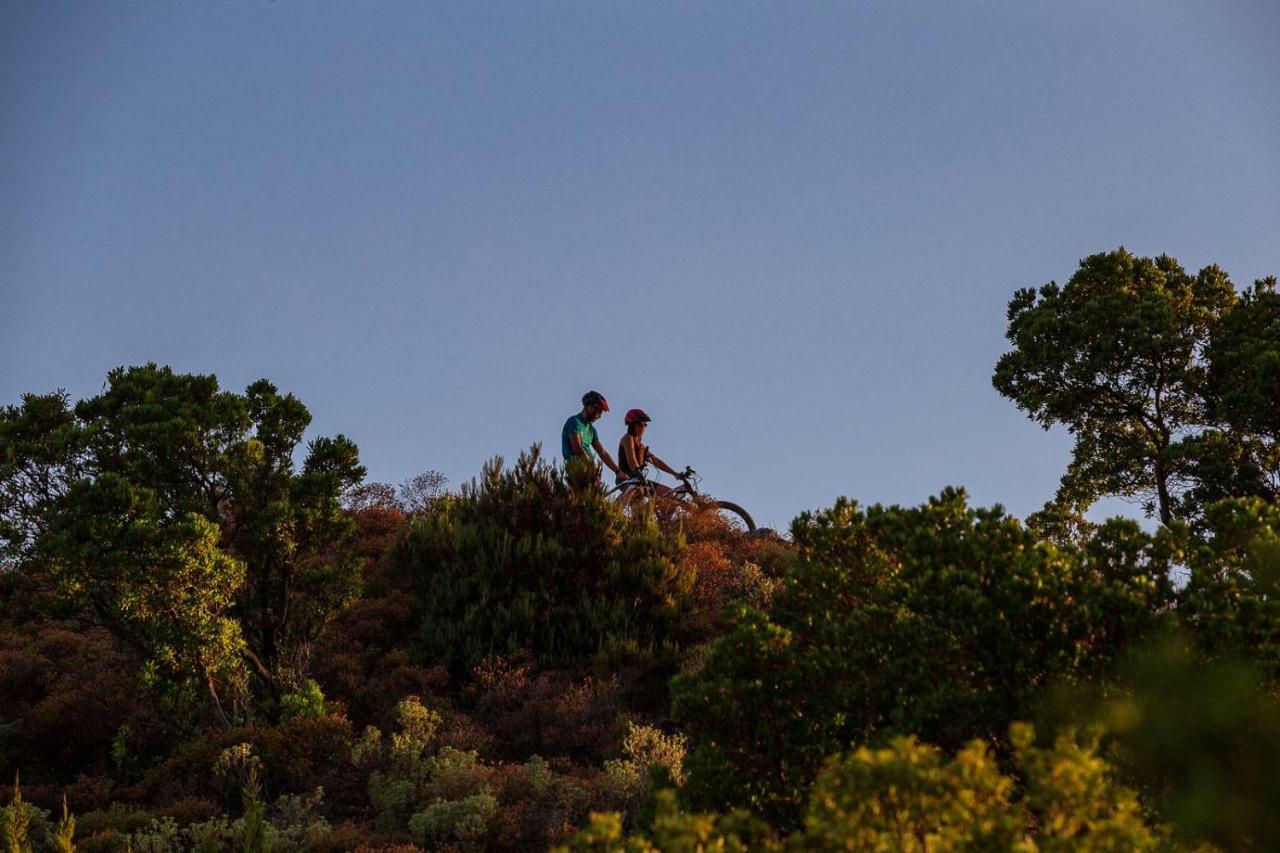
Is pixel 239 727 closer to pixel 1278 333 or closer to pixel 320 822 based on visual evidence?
pixel 320 822

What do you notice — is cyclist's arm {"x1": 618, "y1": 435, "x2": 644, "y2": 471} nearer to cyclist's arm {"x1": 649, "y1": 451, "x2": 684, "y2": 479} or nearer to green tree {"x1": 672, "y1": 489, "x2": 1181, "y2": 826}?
cyclist's arm {"x1": 649, "y1": 451, "x2": 684, "y2": 479}

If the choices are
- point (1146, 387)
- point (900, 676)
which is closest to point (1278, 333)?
point (1146, 387)

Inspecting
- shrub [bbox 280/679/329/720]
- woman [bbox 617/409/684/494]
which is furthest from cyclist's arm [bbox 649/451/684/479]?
shrub [bbox 280/679/329/720]

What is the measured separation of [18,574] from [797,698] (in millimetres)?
10368

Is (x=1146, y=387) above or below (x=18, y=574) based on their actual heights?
above

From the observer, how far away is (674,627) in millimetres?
14453

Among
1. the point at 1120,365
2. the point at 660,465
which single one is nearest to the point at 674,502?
the point at 660,465

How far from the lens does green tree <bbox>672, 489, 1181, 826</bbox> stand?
602 centimetres

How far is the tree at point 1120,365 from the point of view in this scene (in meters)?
18.3

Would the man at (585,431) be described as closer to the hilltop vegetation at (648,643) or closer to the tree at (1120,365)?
the hilltop vegetation at (648,643)

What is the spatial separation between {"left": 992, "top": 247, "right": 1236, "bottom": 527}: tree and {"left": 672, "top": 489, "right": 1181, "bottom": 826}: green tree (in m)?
12.9

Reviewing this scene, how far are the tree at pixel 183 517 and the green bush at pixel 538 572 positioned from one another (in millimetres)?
2111

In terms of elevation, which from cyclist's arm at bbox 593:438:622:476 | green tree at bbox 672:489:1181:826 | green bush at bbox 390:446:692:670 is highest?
cyclist's arm at bbox 593:438:622:476

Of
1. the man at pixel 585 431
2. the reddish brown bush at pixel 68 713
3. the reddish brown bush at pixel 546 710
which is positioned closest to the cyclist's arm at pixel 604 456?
the man at pixel 585 431
